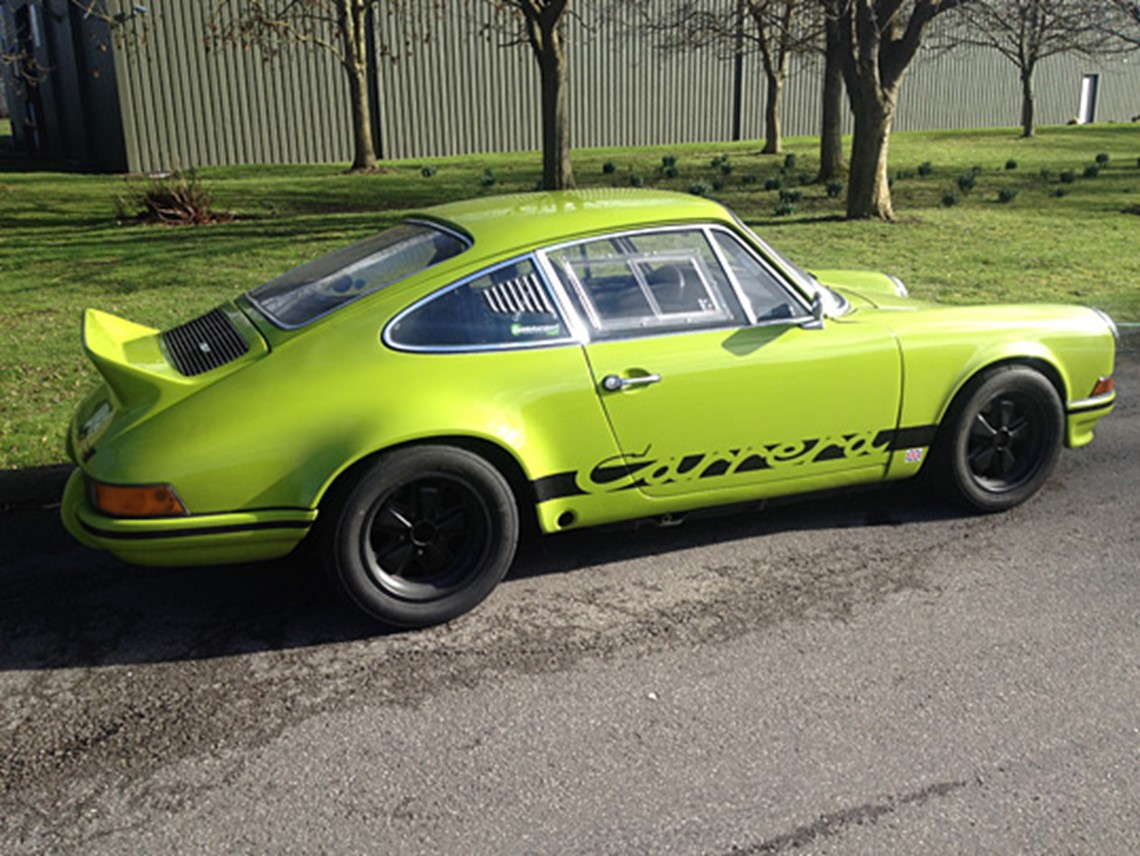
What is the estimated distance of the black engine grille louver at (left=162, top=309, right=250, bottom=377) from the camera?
13.1 ft

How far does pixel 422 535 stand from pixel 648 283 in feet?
4.39

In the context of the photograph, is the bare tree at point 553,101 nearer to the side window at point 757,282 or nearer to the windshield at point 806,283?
the windshield at point 806,283

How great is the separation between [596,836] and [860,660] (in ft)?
4.26

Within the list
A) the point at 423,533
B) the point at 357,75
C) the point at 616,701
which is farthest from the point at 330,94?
the point at 616,701

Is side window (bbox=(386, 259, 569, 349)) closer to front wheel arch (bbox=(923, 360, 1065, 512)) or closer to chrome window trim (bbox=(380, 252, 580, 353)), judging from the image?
chrome window trim (bbox=(380, 252, 580, 353))

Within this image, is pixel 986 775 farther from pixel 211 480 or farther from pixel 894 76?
pixel 894 76

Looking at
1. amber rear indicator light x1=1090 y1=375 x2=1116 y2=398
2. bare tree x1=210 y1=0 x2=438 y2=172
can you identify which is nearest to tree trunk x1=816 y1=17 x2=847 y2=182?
bare tree x1=210 y1=0 x2=438 y2=172

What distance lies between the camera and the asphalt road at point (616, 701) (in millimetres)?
2920

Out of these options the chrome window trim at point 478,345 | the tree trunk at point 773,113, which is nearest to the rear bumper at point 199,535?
the chrome window trim at point 478,345

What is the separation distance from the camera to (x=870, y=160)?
1405cm

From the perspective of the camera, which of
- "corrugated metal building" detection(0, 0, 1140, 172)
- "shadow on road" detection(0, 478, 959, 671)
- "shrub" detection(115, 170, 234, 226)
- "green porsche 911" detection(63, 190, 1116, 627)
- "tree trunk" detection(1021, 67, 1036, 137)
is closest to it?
"green porsche 911" detection(63, 190, 1116, 627)

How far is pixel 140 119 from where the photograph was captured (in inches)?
882

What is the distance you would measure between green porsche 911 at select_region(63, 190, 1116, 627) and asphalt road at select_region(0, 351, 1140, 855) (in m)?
0.32

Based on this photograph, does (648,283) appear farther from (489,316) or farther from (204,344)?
(204,344)
